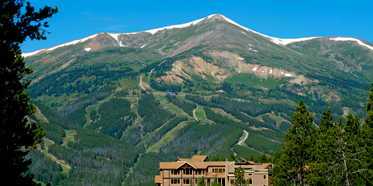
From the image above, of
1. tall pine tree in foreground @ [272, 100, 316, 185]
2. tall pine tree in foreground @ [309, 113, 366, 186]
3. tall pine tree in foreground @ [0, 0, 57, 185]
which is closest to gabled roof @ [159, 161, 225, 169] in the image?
tall pine tree in foreground @ [272, 100, 316, 185]

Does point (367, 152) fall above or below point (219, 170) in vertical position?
above

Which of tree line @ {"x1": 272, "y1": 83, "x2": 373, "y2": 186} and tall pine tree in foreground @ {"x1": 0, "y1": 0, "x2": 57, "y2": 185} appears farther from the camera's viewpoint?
tree line @ {"x1": 272, "y1": 83, "x2": 373, "y2": 186}

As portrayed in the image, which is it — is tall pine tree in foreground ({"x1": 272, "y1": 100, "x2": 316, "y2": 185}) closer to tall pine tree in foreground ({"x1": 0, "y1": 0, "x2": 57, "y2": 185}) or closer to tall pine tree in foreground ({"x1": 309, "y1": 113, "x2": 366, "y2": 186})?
tall pine tree in foreground ({"x1": 309, "y1": 113, "x2": 366, "y2": 186})

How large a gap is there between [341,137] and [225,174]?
2404 inches

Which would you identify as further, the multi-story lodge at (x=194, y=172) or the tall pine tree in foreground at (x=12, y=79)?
the multi-story lodge at (x=194, y=172)

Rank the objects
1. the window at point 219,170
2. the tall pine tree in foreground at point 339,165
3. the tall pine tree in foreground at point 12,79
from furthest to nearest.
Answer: the window at point 219,170
the tall pine tree in foreground at point 339,165
the tall pine tree in foreground at point 12,79

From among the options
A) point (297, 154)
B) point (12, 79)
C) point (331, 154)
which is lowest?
point (297, 154)

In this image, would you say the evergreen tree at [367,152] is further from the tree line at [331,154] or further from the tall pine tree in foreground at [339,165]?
the tall pine tree in foreground at [339,165]

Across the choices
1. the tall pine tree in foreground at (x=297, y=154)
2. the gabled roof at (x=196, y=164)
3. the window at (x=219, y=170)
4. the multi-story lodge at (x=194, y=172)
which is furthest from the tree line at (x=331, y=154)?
the gabled roof at (x=196, y=164)

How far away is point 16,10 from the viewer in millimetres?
39688

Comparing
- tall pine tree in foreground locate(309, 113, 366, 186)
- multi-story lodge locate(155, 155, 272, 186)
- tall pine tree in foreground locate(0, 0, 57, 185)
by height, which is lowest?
multi-story lodge locate(155, 155, 272, 186)

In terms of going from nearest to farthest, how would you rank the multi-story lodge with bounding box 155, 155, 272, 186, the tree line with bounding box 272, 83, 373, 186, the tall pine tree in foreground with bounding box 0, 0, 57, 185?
the tall pine tree in foreground with bounding box 0, 0, 57, 185
the tree line with bounding box 272, 83, 373, 186
the multi-story lodge with bounding box 155, 155, 272, 186

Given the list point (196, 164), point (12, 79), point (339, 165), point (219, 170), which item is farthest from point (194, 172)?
point (12, 79)

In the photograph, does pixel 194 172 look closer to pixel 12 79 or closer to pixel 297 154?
pixel 297 154
